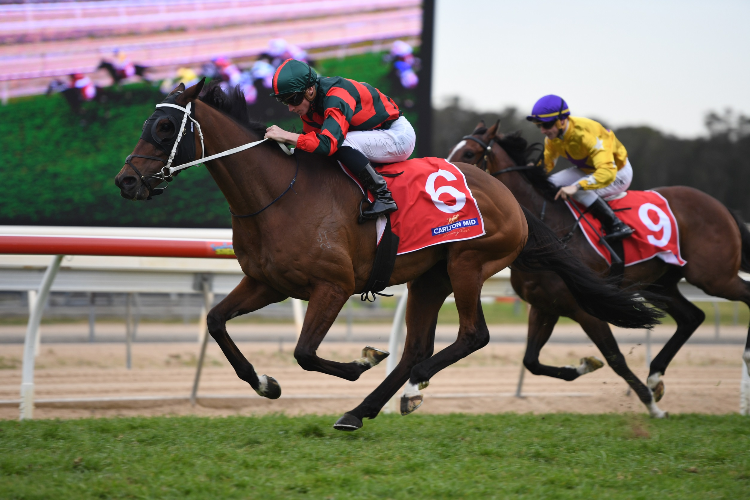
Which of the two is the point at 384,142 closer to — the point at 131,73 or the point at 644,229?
the point at 644,229

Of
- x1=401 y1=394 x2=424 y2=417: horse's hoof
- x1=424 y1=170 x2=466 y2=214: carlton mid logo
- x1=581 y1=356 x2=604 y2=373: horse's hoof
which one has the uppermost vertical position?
x1=424 y1=170 x2=466 y2=214: carlton mid logo

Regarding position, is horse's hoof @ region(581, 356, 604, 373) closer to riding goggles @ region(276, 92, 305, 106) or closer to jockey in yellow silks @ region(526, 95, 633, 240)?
jockey in yellow silks @ region(526, 95, 633, 240)

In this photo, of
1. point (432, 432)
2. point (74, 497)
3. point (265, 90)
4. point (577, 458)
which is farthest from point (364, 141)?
point (265, 90)

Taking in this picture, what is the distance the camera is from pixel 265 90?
26.3ft

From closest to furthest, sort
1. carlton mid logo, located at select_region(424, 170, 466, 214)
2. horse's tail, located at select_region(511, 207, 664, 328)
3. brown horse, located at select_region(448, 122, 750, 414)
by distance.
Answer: carlton mid logo, located at select_region(424, 170, 466, 214) → horse's tail, located at select_region(511, 207, 664, 328) → brown horse, located at select_region(448, 122, 750, 414)

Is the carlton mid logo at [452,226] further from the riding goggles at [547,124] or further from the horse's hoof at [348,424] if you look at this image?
the riding goggles at [547,124]

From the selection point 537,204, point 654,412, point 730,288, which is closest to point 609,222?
point 537,204

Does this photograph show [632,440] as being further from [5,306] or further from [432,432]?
[5,306]

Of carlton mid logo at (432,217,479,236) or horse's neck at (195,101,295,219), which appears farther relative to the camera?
carlton mid logo at (432,217,479,236)

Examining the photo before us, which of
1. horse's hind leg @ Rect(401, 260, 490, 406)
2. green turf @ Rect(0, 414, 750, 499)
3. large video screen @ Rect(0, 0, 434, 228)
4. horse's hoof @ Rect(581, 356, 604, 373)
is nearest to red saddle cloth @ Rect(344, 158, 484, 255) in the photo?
horse's hind leg @ Rect(401, 260, 490, 406)

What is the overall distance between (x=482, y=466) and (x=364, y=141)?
60.3 inches

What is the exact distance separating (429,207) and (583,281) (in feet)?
3.58

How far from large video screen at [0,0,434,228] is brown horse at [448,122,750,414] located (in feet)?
11.3

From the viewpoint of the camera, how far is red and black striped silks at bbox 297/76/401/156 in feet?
10.5
